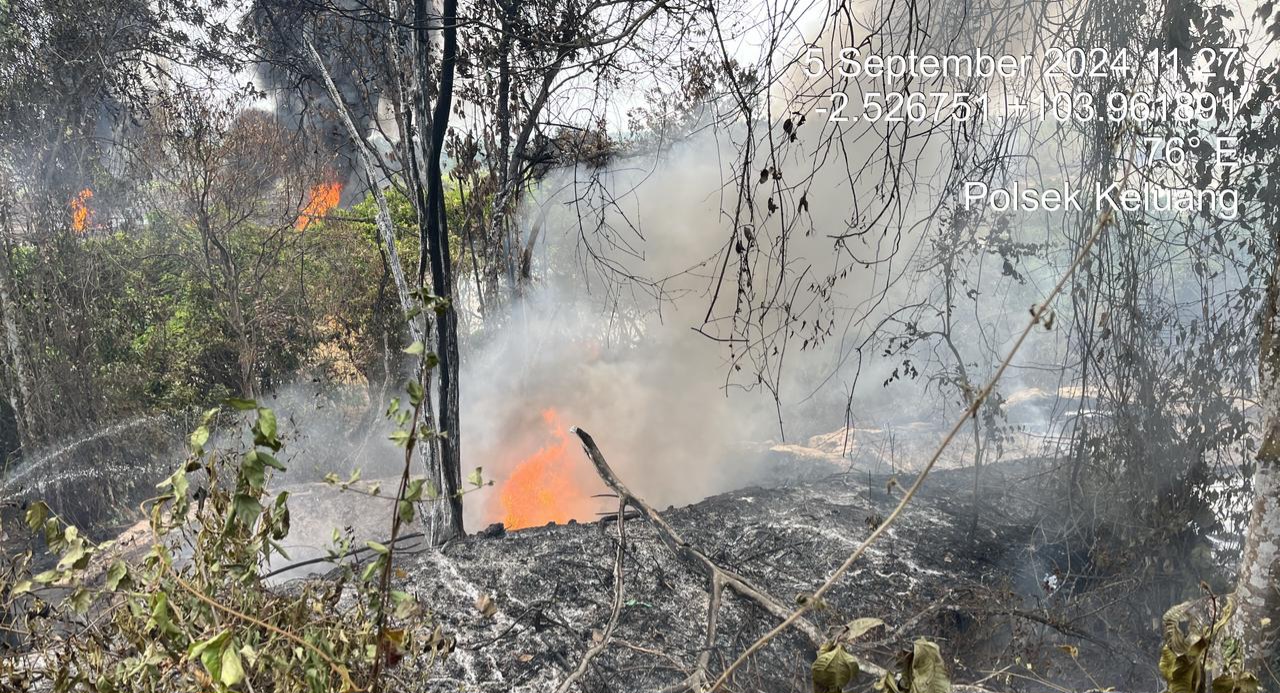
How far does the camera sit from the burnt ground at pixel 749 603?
370cm

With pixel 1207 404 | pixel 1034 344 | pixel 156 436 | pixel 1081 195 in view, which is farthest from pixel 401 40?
pixel 1034 344

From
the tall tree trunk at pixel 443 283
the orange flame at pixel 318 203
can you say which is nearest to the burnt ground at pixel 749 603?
the tall tree trunk at pixel 443 283

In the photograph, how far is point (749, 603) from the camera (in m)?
4.18

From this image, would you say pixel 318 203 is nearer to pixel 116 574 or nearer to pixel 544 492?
pixel 544 492

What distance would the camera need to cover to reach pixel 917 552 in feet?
16.7

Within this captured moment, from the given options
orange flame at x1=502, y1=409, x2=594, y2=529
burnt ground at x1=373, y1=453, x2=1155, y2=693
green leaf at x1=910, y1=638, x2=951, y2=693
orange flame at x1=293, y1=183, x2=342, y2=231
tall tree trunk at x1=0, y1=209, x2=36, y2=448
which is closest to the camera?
green leaf at x1=910, y1=638, x2=951, y2=693

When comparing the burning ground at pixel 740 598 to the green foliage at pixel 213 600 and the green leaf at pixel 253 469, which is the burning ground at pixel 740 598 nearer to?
the green foliage at pixel 213 600

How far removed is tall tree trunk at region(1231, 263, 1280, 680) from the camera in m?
2.55

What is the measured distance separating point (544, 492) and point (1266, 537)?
7875 millimetres

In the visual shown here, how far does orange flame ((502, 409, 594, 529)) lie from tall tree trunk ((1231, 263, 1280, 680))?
7.29 metres

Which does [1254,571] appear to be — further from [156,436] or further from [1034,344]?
[156,436]

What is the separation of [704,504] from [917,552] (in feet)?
5.01

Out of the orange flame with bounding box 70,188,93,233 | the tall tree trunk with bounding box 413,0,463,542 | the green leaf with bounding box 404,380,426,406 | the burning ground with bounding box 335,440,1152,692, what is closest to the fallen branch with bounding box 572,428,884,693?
the burning ground with bounding box 335,440,1152,692

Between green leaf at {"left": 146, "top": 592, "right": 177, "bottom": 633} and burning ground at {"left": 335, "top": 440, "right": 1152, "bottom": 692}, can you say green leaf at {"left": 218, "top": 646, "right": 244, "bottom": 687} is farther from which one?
burning ground at {"left": 335, "top": 440, "right": 1152, "bottom": 692}
